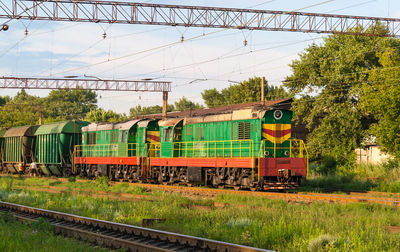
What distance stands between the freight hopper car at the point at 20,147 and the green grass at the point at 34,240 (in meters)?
24.9

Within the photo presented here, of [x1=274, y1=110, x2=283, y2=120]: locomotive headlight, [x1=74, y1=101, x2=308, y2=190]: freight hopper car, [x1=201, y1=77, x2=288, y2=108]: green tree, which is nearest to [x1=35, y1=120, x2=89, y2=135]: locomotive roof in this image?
[x1=74, y1=101, x2=308, y2=190]: freight hopper car

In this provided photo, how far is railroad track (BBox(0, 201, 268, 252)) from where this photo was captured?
26.9 feet

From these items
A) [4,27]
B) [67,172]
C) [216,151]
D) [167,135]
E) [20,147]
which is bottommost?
[67,172]

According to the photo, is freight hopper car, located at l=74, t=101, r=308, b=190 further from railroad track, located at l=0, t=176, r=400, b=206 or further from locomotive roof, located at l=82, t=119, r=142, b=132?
railroad track, located at l=0, t=176, r=400, b=206

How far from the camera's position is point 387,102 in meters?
26.7

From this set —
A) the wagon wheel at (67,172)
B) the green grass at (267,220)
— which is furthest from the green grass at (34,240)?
the wagon wheel at (67,172)

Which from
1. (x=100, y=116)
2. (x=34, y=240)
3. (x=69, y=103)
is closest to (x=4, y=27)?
(x=34, y=240)

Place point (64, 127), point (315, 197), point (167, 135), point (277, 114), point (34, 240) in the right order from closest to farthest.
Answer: point (34, 240) < point (315, 197) < point (277, 114) < point (167, 135) < point (64, 127)

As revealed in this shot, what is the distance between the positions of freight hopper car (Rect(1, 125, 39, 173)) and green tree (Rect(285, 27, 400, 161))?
20580 mm

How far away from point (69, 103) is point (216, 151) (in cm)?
7930

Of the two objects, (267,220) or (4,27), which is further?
(4,27)

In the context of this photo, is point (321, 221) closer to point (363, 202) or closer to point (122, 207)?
point (363, 202)

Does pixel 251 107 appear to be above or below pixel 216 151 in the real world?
above

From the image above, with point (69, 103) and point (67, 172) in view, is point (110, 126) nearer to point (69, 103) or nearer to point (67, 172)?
point (67, 172)
